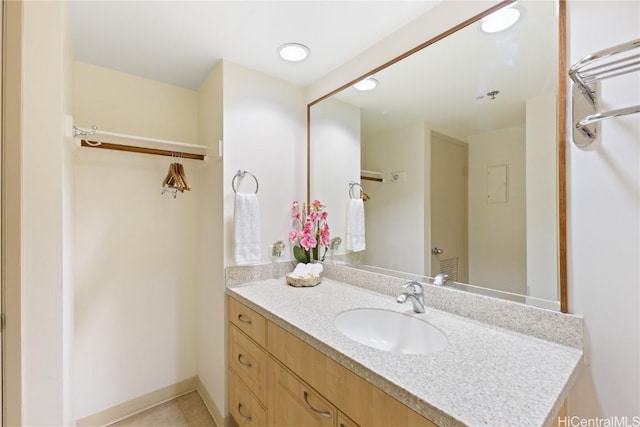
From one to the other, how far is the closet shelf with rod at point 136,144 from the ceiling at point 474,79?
120 cm

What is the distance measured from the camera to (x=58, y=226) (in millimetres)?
1056

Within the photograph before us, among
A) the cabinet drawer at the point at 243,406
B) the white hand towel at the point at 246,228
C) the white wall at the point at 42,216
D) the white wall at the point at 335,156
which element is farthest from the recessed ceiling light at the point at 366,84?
the cabinet drawer at the point at 243,406

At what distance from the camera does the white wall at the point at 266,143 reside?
66.2 inches

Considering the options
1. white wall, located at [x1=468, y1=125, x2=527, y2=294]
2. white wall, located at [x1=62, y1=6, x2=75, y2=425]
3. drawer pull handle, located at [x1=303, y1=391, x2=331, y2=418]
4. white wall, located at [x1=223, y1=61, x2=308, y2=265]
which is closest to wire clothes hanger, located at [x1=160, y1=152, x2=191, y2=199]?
white wall, located at [x1=223, y1=61, x2=308, y2=265]

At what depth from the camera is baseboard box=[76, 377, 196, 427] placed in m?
1.71

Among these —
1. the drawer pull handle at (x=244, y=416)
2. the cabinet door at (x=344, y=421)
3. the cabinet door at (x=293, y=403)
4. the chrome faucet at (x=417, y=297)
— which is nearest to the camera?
the cabinet door at (x=344, y=421)

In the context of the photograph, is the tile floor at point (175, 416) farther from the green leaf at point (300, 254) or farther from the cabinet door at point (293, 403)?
the green leaf at point (300, 254)

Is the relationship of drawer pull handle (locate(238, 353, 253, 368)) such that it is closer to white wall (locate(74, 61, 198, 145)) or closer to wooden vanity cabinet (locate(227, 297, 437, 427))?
wooden vanity cabinet (locate(227, 297, 437, 427))

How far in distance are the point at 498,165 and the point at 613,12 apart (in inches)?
21.3

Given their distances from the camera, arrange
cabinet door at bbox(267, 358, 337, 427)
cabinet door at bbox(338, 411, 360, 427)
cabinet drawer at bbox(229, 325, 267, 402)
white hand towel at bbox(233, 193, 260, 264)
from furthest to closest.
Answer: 1. white hand towel at bbox(233, 193, 260, 264)
2. cabinet drawer at bbox(229, 325, 267, 402)
3. cabinet door at bbox(267, 358, 337, 427)
4. cabinet door at bbox(338, 411, 360, 427)

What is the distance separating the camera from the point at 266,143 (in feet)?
5.98

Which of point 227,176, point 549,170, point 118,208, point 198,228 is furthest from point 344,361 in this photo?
point 118,208

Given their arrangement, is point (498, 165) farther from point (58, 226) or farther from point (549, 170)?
point (58, 226)

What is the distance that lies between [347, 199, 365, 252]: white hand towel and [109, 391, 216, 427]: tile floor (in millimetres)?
1448
